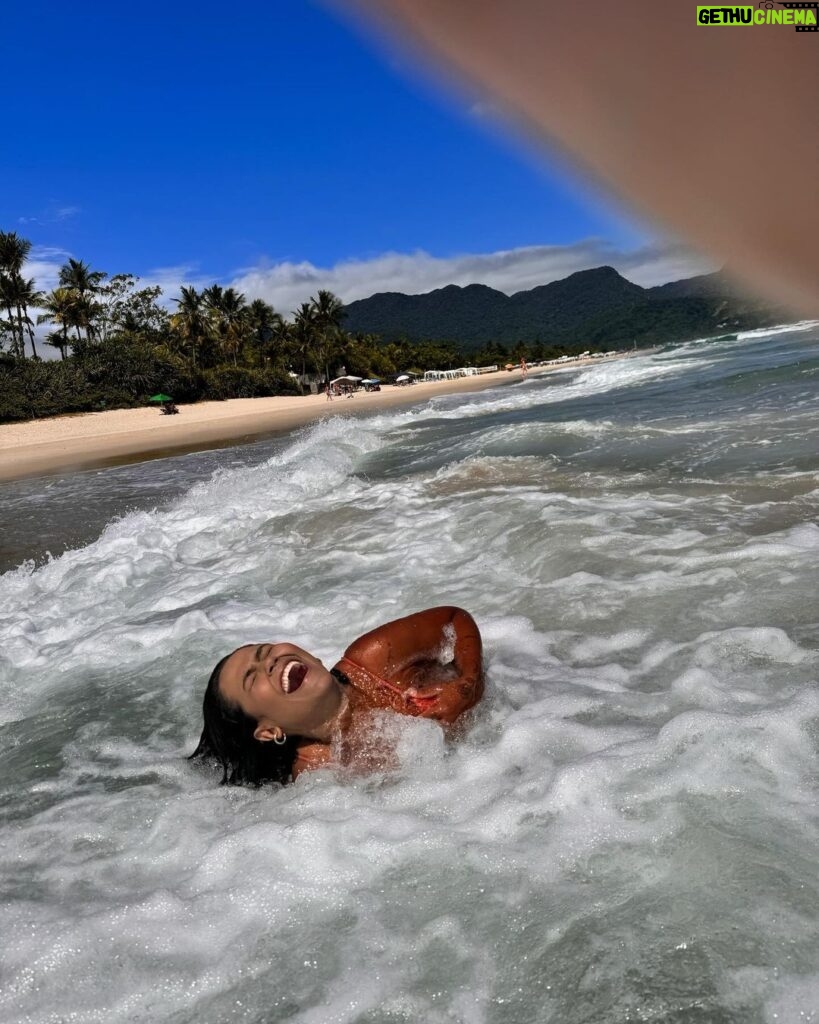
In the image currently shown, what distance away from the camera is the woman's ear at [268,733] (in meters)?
2.56

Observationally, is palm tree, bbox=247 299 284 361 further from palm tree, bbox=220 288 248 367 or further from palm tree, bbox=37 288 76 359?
palm tree, bbox=37 288 76 359

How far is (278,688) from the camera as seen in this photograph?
2547 mm

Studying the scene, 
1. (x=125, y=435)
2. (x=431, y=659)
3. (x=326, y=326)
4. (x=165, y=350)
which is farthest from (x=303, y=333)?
(x=431, y=659)

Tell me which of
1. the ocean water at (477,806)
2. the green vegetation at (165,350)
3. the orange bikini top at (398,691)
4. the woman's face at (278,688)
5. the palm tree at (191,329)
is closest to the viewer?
the ocean water at (477,806)

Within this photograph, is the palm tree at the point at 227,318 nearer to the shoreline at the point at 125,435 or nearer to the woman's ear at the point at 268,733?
the shoreline at the point at 125,435

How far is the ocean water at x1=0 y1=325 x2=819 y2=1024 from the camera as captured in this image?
167cm

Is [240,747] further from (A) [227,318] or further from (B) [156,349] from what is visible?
(A) [227,318]

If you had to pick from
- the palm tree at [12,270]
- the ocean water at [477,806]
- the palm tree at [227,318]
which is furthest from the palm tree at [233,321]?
the ocean water at [477,806]

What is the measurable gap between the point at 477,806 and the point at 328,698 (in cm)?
71

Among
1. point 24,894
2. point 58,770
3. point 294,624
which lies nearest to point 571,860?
point 24,894

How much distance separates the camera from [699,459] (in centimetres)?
733

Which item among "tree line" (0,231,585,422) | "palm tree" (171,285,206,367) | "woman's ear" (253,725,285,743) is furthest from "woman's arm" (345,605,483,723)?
"palm tree" (171,285,206,367)

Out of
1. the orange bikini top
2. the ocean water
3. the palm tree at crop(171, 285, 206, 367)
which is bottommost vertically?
the ocean water

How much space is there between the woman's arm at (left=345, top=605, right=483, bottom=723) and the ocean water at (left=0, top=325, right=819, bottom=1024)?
0.15 m
